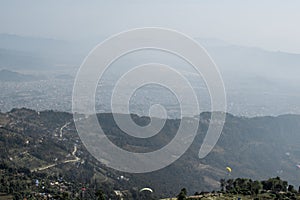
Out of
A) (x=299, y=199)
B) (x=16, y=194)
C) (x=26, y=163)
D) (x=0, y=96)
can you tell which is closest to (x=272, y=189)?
(x=299, y=199)

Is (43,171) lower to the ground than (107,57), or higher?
lower

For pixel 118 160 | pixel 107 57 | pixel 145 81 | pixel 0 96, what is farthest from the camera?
pixel 0 96

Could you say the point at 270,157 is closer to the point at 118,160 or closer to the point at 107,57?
the point at 118,160

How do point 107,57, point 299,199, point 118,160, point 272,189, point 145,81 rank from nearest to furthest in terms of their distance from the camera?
point 107,57 < point 145,81 < point 299,199 < point 272,189 < point 118,160

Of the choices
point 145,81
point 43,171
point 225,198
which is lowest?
point 43,171

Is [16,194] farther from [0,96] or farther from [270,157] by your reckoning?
[0,96]

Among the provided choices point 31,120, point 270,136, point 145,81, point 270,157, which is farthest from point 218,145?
point 145,81

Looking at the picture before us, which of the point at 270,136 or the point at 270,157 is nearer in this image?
the point at 270,157
